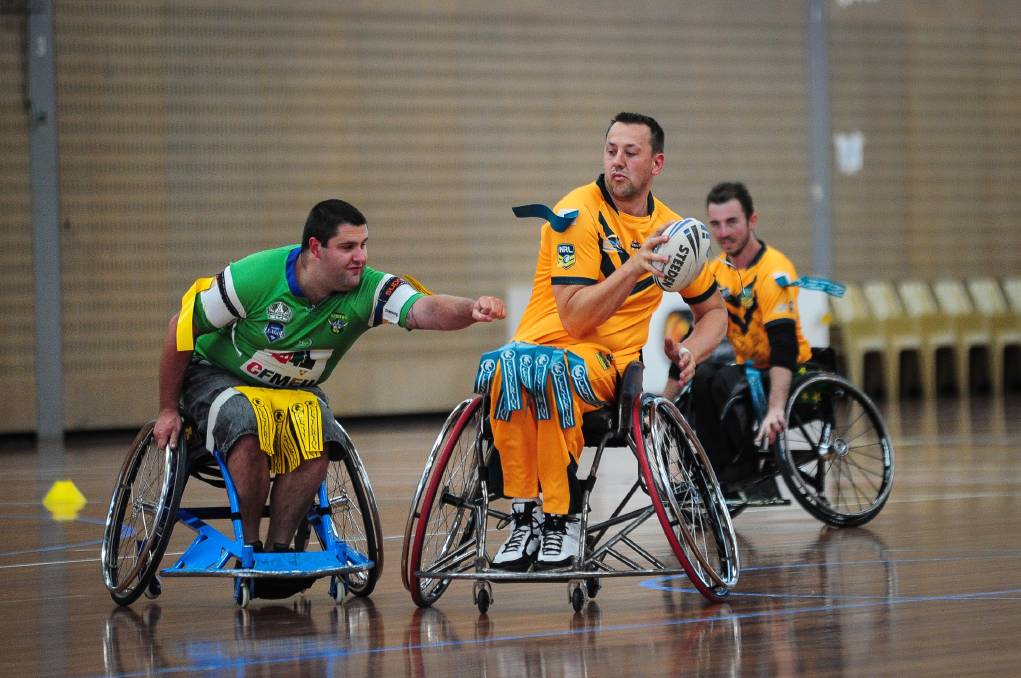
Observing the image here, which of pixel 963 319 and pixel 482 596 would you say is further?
pixel 963 319

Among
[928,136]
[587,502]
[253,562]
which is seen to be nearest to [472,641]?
[587,502]

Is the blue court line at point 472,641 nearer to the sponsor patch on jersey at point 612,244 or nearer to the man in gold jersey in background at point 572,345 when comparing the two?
the man in gold jersey in background at point 572,345

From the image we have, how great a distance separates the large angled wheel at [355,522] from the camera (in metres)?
4.32

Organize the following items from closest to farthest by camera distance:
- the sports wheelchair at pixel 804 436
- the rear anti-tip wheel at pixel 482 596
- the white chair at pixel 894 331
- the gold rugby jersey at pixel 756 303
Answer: the rear anti-tip wheel at pixel 482 596, the sports wheelchair at pixel 804 436, the gold rugby jersey at pixel 756 303, the white chair at pixel 894 331

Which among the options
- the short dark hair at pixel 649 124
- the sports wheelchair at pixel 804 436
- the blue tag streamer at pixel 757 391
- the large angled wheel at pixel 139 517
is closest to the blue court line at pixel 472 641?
the large angled wheel at pixel 139 517

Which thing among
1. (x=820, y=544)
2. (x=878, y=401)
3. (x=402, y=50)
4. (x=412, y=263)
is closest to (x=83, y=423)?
(x=412, y=263)

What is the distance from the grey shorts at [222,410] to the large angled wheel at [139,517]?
11 cm

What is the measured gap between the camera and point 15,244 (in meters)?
11.8

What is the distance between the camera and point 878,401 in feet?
45.2

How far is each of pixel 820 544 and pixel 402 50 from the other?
835 cm

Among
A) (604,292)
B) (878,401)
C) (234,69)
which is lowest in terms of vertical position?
(878,401)

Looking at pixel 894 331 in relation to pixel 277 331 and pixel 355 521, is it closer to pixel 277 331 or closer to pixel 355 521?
pixel 355 521

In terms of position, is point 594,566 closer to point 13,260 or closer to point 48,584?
point 48,584

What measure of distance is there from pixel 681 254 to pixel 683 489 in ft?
2.28
